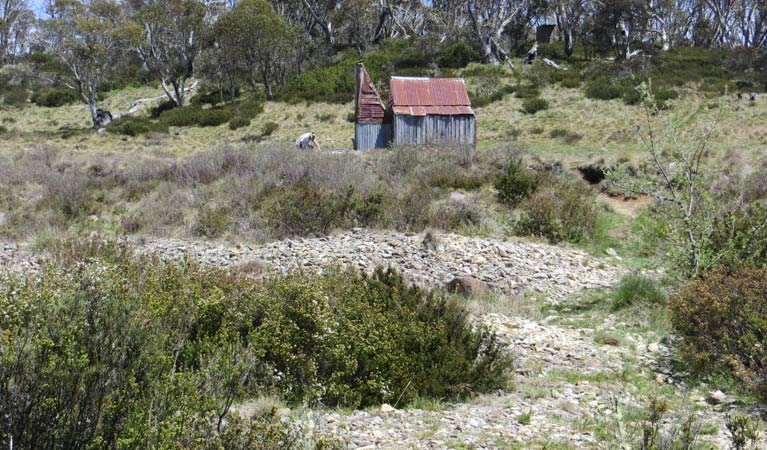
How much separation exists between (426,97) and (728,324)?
17059 mm

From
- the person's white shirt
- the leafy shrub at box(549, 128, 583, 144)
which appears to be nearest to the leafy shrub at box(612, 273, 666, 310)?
the person's white shirt

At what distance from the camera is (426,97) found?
21.7 m

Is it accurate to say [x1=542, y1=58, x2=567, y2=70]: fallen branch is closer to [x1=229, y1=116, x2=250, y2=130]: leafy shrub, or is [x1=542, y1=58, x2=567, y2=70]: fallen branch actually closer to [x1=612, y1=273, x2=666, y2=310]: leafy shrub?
[x1=229, y1=116, x2=250, y2=130]: leafy shrub

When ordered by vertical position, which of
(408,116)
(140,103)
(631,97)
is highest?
(140,103)

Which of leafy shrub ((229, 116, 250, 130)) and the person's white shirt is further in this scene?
leafy shrub ((229, 116, 250, 130))

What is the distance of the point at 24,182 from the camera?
1506cm

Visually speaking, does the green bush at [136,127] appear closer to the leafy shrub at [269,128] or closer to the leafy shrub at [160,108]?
the leafy shrub at [160,108]

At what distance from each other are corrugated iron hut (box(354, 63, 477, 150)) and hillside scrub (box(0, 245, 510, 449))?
48.1 ft

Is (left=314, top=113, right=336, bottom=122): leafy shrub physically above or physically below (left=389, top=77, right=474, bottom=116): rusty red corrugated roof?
below

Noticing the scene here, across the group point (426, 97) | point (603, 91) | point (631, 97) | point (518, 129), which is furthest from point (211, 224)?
point (603, 91)

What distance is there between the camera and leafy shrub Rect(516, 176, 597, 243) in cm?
1148

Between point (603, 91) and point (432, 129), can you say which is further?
point (603, 91)

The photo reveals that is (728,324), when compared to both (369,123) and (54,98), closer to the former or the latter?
(369,123)

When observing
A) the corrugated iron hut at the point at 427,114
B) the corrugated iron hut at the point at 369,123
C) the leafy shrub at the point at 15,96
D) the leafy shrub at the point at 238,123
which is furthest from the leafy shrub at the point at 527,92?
the leafy shrub at the point at 15,96
